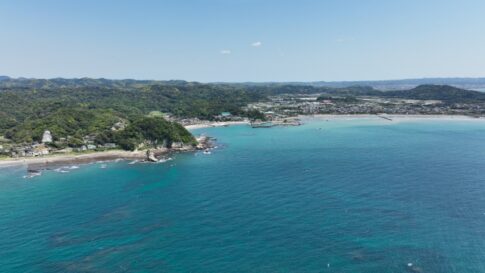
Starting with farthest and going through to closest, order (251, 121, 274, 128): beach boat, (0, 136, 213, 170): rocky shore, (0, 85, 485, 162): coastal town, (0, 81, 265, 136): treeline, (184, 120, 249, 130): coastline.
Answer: (184, 120, 249, 130): coastline, (251, 121, 274, 128): beach boat, (0, 81, 265, 136): treeline, (0, 85, 485, 162): coastal town, (0, 136, 213, 170): rocky shore

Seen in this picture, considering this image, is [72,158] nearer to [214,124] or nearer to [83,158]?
[83,158]

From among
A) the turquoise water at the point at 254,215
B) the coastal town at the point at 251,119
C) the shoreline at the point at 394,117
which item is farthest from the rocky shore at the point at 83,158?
the shoreline at the point at 394,117

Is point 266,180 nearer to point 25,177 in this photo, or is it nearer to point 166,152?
point 166,152

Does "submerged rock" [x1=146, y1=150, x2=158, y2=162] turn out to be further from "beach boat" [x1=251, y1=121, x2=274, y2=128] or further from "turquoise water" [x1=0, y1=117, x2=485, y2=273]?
"beach boat" [x1=251, y1=121, x2=274, y2=128]

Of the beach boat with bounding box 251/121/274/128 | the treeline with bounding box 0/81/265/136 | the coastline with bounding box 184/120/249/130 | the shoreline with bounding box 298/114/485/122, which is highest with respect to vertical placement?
the treeline with bounding box 0/81/265/136

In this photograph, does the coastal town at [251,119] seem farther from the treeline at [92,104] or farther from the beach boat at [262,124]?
the treeline at [92,104]

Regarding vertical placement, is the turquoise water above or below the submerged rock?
below

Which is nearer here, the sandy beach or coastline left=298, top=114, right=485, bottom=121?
the sandy beach

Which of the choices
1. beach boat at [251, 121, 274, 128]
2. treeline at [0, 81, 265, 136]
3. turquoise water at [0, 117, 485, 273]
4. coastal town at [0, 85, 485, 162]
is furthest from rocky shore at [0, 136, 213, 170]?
beach boat at [251, 121, 274, 128]

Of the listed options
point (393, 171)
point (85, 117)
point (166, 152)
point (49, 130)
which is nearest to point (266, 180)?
point (393, 171)
